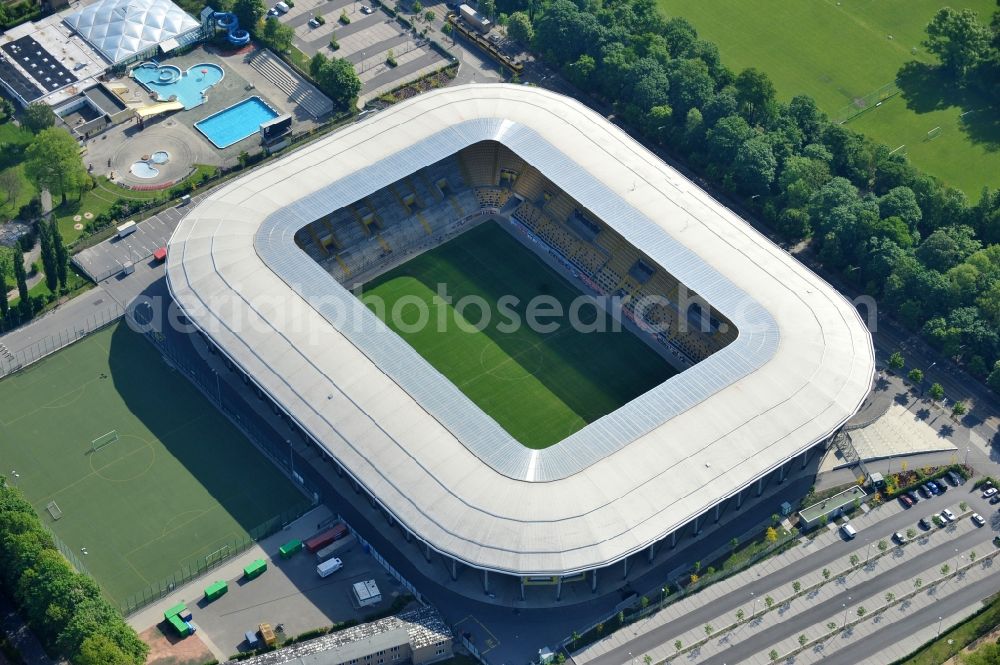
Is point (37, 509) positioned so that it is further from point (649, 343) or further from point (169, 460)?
point (649, 343)

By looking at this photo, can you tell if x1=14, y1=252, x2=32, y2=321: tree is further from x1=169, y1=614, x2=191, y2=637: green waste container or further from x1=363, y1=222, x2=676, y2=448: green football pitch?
x1=169, y1=614, x2=191, y2=637: green waste container

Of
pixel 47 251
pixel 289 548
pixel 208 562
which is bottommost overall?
pixel 208 562

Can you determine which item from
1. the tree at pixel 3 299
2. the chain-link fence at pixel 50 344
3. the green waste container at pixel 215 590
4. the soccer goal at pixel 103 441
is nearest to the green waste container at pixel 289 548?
the green waste container at pixel 215 590

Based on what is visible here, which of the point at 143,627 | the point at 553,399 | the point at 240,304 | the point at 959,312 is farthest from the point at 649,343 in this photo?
the point at 143,627

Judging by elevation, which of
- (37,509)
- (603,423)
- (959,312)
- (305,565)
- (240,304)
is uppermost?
(959,312)

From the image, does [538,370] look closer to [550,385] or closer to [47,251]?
[550,385]

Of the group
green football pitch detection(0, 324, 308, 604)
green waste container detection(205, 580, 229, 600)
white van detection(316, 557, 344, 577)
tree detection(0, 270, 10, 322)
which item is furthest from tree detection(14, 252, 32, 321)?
white van detection(316, 557, 344, 577)

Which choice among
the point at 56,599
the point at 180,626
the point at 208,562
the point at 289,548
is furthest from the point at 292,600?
the point at 56,599

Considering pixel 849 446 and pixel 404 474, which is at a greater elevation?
pixel 849 446
